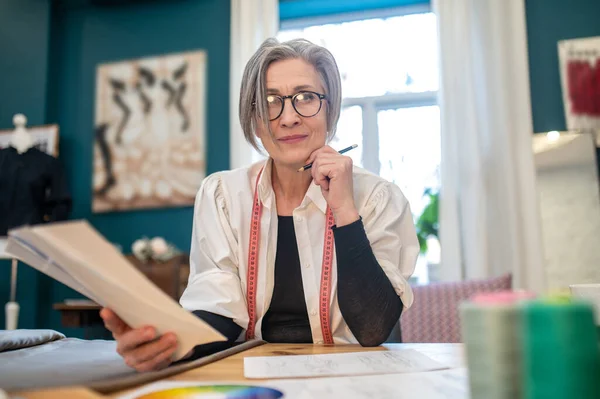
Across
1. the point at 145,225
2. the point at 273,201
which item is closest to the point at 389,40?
the point at 145,225

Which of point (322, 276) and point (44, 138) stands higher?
point (44, 138)

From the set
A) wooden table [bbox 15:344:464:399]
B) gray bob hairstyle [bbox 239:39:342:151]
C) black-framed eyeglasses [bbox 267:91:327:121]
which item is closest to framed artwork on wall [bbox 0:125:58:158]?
gray bob hairstyle [bbox 239:39:342:151]

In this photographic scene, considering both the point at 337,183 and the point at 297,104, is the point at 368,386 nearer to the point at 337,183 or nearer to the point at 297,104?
the point at 337,183

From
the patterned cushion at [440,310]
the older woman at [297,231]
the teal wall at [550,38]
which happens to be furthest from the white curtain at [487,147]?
the older woman at [297,231]

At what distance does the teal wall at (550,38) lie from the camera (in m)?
3.82

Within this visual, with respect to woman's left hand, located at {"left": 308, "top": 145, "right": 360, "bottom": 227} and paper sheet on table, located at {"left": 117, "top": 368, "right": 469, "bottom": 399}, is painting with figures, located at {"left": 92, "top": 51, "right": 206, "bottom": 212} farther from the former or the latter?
paper sheet on table, located at {"left": 117, "top": 368, "right": 469, "bottom": 399}

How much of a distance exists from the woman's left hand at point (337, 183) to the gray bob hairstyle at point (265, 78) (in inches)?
7.7

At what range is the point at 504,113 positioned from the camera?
3.72 meters

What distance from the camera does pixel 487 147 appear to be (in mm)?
3787

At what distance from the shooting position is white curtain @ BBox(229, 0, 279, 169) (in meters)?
4.05

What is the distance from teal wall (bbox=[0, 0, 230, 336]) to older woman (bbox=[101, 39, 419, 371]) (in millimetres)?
2696

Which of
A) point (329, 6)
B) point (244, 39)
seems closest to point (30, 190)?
point (244, 39)

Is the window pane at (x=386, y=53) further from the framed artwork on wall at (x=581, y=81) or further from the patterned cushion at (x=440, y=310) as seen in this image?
the patterned cushion at (x=440, y=310)

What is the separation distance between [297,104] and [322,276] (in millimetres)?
462
